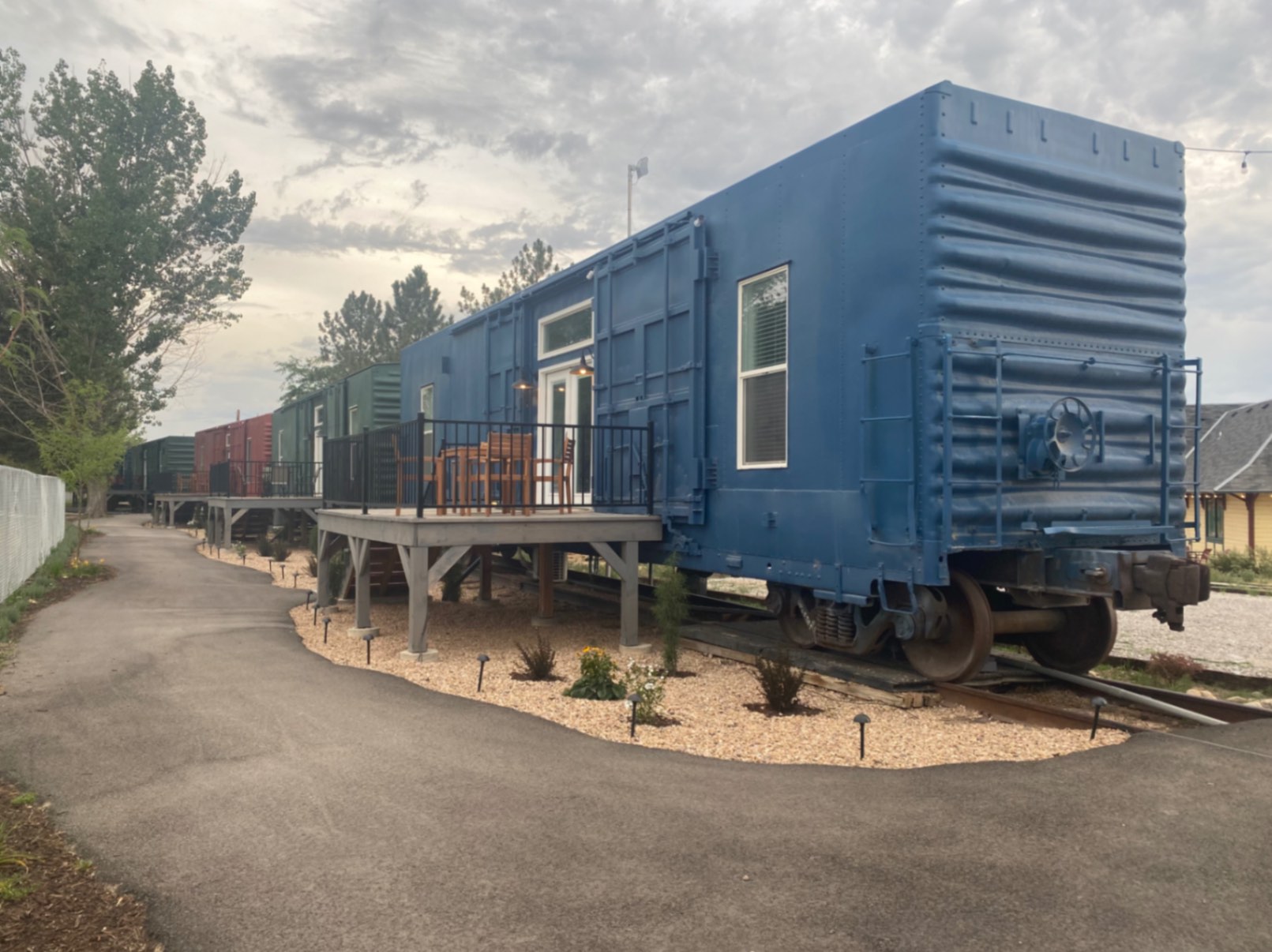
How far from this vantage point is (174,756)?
17.3ft

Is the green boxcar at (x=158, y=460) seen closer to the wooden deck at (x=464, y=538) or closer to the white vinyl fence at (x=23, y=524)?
the white vinyl fence at (x=23, y=524)

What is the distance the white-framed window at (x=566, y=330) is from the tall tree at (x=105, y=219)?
1926cm

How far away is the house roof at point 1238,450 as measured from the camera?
21.2 meters

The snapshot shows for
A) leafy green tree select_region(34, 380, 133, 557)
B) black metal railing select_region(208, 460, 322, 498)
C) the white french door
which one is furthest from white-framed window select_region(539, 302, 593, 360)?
leafy green tree select_region(34, 380, 133, 557)

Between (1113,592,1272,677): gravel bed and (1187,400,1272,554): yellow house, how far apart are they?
7352 millimetres

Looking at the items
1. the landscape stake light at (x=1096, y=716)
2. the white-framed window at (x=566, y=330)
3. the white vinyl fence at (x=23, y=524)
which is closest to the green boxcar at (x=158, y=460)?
the white vinyl fence at (x=23, y=524)

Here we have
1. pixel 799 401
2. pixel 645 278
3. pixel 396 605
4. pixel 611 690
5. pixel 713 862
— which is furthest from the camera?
pixel 396 605

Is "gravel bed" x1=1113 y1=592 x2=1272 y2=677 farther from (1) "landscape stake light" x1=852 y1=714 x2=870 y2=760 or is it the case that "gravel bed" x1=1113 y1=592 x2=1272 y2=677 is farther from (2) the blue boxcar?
(1) "landscape stake light" x1=852 y1=714 x2=870 y2=760

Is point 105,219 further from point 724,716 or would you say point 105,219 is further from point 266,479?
point 724,716

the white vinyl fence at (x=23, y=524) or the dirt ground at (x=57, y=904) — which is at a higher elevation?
the white vinyl fence at (x=23, y=524)

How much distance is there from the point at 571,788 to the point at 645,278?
599cm

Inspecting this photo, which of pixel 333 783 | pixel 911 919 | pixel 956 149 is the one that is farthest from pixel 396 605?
pixel 911 919

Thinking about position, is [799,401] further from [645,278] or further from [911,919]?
[911,919]

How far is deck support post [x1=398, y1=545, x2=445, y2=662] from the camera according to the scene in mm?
8188
